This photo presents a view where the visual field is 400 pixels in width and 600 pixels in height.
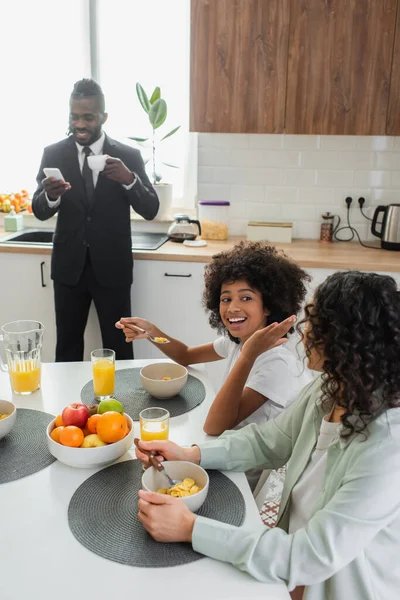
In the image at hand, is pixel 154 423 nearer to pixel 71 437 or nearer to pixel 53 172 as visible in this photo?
pixel 71 437

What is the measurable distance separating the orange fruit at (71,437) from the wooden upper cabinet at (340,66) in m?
2.22

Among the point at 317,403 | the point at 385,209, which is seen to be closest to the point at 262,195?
the point at 385,209

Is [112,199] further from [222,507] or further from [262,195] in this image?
[222,507]

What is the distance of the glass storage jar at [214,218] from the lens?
128 inches

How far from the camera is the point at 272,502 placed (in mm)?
2348

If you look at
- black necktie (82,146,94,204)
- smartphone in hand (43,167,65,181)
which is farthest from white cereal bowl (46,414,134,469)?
black necktie (82,146,94,204)

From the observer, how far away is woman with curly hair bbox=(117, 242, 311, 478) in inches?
55.6

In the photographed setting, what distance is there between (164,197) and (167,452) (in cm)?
244

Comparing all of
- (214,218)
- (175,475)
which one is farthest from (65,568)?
(214,218)

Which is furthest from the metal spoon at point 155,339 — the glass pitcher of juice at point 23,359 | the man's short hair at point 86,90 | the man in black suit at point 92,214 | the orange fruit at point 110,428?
the man's short hair at point 86,90

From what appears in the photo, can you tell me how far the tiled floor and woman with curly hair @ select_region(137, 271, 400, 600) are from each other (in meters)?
1.06

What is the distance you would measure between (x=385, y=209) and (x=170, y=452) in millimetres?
2355

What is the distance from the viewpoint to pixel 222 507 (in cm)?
109

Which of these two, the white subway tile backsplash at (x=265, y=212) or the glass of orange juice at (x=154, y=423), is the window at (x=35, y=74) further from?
the glass of orange juice at (x=154, y=423)
